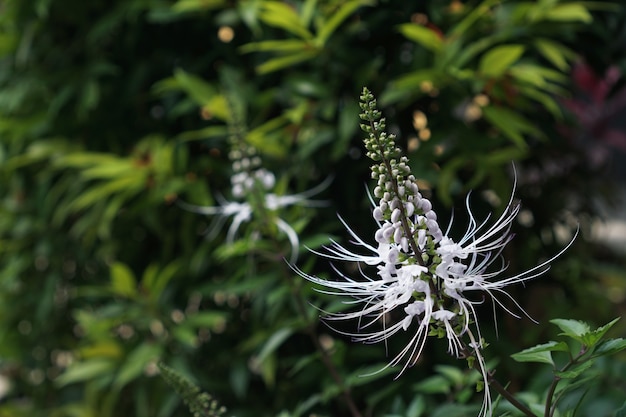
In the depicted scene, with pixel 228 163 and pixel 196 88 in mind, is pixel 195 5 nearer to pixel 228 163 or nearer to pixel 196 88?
pixel 196 88

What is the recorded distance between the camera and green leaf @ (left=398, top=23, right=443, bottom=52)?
200 cm

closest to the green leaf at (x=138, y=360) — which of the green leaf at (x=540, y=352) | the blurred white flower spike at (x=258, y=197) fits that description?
the blurred white flower spike at (x=258, y=197)

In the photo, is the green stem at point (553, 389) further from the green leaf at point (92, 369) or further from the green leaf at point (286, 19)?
the green leaf at point (92, 369)

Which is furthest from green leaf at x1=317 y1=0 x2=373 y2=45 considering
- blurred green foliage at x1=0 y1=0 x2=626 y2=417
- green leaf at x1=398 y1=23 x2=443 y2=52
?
green leaf at x1=398 y1=23 x2=443 y2=52

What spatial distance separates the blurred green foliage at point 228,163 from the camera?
211 centimetres

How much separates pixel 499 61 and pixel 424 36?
18 cm

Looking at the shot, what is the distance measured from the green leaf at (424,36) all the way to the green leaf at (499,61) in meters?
0.12

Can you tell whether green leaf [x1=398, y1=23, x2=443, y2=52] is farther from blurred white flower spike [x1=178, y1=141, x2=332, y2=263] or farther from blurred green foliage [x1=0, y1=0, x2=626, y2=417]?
blurred white flower spike [x1=178, y1=141, x2=332, y2=263]

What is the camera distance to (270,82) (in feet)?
8.03

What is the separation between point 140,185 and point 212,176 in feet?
0.76

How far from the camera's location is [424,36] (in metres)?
2.01

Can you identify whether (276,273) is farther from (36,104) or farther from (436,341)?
(36,104)

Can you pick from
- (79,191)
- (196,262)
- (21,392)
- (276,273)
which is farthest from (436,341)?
(21,392)

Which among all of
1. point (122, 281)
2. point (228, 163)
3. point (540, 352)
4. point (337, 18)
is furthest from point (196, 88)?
point (540, 352)
